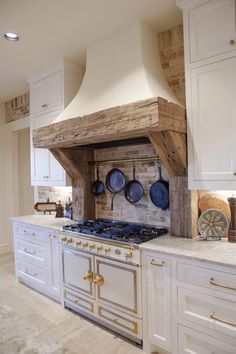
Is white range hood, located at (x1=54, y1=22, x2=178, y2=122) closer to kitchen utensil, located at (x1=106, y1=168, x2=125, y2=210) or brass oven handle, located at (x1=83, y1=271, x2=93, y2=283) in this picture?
kitchen utensil, located at (x1=106, y1=168, x2=125, y2=210)

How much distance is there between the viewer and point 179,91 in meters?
2.52

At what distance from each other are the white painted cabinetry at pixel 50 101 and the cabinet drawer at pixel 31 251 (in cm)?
83

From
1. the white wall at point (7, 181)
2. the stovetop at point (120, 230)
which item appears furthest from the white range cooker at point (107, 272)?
the white wall at point (7, 181)

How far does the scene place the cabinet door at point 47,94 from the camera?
3.34m

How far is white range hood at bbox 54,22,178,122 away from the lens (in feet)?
7.52

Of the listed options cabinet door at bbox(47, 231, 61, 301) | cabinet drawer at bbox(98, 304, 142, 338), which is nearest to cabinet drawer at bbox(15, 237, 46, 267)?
cabinet door at bbox(47, 231, 61, 301)

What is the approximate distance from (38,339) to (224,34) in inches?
116

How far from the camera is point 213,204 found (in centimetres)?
239

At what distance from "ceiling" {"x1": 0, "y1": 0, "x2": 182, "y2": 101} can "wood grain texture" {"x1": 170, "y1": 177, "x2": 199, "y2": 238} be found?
152cm

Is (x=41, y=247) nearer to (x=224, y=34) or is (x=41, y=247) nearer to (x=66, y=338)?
(x=66, y=338)

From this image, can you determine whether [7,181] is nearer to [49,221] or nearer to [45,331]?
[49,221]

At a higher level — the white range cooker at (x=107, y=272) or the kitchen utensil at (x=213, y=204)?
the kitchen utensil at (x=213, y=204)

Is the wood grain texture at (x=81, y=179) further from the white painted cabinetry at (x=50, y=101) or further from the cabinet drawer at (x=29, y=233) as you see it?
the cabinet drawer at (x=29, y=233)

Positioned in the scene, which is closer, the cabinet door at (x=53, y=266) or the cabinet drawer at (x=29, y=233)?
the cabinet door at (x=53, y=266)
